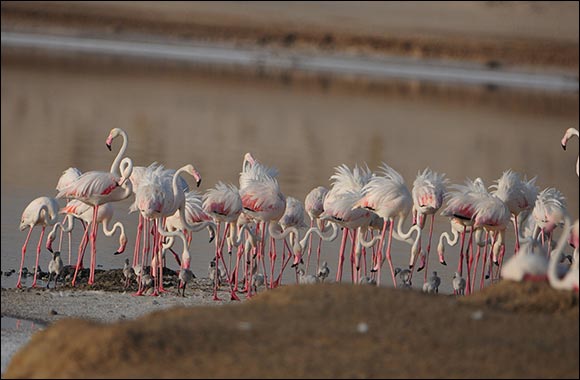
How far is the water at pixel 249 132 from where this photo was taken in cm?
1595

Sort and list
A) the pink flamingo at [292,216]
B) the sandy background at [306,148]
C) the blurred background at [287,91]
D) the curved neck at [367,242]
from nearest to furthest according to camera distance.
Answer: the sandy background at [306,148] → the curved neck at [367,242] → the pink flamingo at [292,216] → the blurred background at [287,91]

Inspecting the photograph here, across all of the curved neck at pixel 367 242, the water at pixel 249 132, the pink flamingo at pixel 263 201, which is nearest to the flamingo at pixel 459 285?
the curved neck at pixel 367 242

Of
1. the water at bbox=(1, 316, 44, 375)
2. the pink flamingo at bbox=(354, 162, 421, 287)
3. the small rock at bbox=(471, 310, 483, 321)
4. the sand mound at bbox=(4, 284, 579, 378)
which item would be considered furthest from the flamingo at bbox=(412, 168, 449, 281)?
the small rock at bbox=(471, 310, 483, 321)

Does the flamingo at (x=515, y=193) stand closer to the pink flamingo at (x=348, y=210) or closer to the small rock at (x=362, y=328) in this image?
the pink flamingo at (x=348, y=210)

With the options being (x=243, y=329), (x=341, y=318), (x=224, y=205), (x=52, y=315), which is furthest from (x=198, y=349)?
(x=224, y=205)

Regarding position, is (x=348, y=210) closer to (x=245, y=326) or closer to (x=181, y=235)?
(x=181, y=235)

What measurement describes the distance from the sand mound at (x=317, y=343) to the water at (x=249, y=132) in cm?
404

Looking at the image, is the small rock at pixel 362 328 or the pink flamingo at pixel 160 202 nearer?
the small rock at pixel 362 328

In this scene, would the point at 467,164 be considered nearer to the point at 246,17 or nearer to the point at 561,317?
the point at 561,317

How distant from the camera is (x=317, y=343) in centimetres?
602

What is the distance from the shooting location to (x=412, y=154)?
2423 cm

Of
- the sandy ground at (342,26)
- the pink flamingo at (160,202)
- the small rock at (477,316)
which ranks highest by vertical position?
the sandy ground at (342,26)

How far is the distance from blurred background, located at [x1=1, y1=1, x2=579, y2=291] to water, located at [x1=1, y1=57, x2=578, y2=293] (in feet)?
0.21

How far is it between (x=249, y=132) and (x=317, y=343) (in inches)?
768
